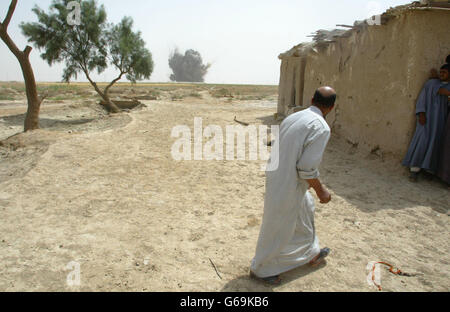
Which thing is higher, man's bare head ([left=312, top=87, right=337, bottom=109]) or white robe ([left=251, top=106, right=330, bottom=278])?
man's bare head ([left=312, top=87, right=337, bottom=109])

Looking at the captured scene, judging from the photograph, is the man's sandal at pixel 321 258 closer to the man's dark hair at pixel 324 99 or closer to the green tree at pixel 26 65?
the man's dark hair at pixel 324 99

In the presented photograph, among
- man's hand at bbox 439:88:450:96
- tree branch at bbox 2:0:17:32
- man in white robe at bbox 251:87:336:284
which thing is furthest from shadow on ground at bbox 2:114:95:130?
man's hand at bbox 439:88:450:96

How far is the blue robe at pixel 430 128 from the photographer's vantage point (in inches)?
173

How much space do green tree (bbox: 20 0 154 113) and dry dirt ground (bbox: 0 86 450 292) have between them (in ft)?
35.8

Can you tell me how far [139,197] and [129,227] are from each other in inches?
37.1

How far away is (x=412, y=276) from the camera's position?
2.58m

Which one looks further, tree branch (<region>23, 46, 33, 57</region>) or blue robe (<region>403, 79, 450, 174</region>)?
tree branch (<region>23, 46, 33, 57</region>)

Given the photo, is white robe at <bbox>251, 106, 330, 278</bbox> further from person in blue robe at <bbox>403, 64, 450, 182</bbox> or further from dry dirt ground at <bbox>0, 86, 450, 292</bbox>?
person in blue robe at <bbox>403, 64, 450, 182</bbox>

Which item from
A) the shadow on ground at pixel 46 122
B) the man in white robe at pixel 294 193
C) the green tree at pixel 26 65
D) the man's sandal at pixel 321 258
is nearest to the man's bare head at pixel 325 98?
the man in white robe at pixel 294 193

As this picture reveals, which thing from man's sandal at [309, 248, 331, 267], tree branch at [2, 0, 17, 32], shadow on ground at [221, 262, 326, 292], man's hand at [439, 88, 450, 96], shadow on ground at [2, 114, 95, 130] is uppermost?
tree branch at [2, 0, 17, 32]

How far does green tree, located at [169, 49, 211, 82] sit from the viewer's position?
78875mm

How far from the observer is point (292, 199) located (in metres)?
2.21

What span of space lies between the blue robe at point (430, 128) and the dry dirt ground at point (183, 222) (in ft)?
1.23

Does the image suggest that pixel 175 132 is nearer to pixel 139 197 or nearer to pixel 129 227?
pixel 139 197
